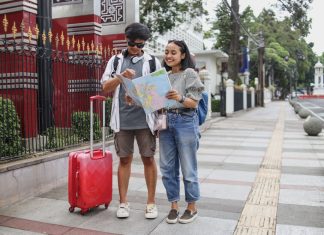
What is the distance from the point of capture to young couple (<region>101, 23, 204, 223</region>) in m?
4.19

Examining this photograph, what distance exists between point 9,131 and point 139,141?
6.65ft

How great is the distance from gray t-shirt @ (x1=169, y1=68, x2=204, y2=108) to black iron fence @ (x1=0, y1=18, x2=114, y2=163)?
227 cm

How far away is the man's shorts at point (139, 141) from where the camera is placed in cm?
441

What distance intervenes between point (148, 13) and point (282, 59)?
53365mm

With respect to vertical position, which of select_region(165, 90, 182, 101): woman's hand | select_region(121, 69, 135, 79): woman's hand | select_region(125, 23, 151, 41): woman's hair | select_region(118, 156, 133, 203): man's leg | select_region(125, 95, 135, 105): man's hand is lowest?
select_region(118, 156, 133, 203): man's leg

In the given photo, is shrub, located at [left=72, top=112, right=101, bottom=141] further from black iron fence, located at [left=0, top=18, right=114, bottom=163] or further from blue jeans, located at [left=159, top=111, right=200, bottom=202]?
blue jeans, located at [left=159, top=111, right=200, bottom=202]

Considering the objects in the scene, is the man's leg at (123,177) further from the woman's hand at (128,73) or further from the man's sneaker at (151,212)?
the woman's hand at (128,73)

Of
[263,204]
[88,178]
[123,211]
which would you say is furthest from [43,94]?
[263,204]

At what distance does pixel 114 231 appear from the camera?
13.5 ft

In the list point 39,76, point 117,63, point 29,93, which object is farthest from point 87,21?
point 117,63

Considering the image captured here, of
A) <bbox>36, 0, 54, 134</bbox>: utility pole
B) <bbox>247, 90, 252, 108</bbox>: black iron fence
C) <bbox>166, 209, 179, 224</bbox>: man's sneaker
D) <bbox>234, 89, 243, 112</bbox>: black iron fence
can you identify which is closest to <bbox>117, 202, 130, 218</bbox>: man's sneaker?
<bbox>166, 209, 179, 224</bbox>: man's sneaker

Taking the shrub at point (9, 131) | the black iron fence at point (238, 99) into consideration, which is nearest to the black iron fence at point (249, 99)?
the black iron fence at point (238, 99)

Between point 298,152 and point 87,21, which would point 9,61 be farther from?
point 298,152

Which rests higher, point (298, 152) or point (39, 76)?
point (39, 76)
